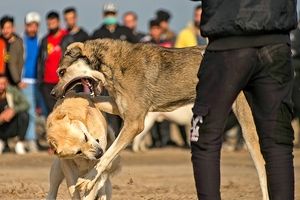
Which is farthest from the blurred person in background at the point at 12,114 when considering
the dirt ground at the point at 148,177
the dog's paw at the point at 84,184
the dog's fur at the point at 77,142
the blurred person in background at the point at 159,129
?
the dog's paw at the point at 84,184

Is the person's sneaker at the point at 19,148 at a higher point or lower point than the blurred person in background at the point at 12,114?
lower

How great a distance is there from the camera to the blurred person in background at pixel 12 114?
14.5m

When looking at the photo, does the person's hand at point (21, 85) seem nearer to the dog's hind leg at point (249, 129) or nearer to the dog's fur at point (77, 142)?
the dog's hind leg at point (249, 129)

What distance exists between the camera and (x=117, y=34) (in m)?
14.6

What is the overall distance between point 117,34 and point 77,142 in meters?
7.59

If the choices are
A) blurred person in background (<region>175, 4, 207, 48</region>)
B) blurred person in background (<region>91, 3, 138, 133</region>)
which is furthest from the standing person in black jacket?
blurred person in background (<region>175, 4, 207, 48</region>)

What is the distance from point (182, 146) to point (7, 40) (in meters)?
3.92

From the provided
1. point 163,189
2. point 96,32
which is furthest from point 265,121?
point 96,32

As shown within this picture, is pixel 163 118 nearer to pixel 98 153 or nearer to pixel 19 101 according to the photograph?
pixel 19 101

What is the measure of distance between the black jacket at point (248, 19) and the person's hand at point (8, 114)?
9.41m

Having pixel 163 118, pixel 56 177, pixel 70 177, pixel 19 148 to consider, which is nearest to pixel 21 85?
pixel 19 148

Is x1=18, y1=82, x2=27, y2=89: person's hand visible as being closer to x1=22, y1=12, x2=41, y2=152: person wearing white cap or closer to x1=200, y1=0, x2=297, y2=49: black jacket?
x1=22, y1=12, x2=41, y2=152: person wearing white cap

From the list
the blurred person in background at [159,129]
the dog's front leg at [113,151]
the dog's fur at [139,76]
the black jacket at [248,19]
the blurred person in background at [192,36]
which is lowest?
the blurred person in background at [159,129]

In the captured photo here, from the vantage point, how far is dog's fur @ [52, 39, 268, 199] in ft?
27.3
